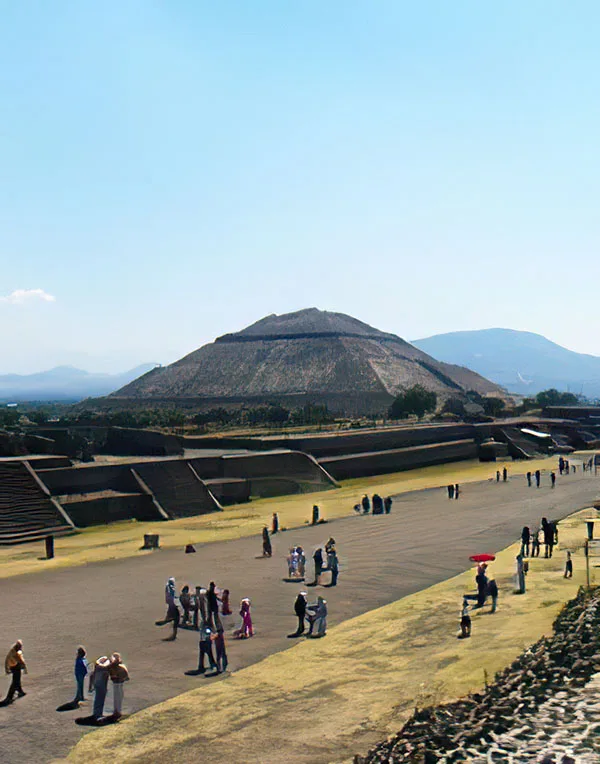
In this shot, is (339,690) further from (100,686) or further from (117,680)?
(100,686)

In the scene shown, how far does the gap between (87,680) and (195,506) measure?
22256 mm

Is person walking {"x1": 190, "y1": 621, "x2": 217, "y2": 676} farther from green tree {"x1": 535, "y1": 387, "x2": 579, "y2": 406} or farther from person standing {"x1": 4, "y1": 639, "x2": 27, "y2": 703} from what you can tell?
green tree {"x1": 535, "y1": 387, "x2": 579, "y2": 406}

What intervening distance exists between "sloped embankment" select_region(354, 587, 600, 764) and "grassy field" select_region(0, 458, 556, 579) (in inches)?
621

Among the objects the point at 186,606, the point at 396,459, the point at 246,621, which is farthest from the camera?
the point at 396,459

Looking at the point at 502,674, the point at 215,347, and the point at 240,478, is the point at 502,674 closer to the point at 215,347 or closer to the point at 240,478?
the point at 240,478

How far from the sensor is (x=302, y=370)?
152 meters

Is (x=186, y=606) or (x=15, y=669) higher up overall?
(x=15, y=669)

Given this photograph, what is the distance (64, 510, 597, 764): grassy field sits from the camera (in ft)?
35.4

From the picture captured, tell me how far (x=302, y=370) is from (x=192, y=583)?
132 meters

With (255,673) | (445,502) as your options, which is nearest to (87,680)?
(255,673)

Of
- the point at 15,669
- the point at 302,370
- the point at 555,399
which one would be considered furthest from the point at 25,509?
the point at 555,399

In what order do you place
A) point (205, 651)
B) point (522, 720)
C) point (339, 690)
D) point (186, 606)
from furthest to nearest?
point (186, 606) < point (205, 651) < point (339, 690) < point (522, 720)

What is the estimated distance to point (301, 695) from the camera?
41.4ft

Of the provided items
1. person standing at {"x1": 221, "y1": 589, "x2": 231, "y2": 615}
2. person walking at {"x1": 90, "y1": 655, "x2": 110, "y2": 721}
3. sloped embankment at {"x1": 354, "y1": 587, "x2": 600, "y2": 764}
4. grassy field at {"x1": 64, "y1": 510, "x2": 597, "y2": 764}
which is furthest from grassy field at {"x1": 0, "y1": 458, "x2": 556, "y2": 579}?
sloped embankment at {"x1": 354, "y1": 587, "x2": 600, "y2": 764}
